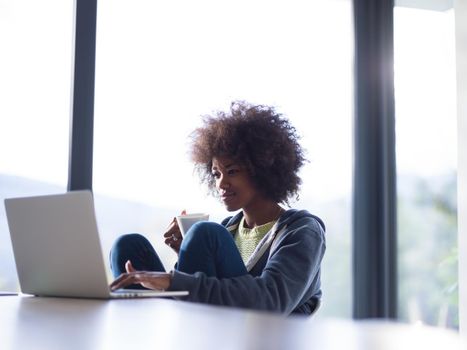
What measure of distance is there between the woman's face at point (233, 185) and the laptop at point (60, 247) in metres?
0.76

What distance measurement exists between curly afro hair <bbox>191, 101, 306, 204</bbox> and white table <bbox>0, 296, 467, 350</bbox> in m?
1.31

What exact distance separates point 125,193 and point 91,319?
191 centimetres

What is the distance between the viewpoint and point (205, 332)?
2.42ft

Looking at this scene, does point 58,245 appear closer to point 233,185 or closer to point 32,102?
point 233,185

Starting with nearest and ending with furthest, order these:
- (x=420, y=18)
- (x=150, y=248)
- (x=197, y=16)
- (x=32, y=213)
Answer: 1. (x=32, y=213)
2. (x=150, y=248)
3. (x=197, y=16)
4. (x=420, y=18)

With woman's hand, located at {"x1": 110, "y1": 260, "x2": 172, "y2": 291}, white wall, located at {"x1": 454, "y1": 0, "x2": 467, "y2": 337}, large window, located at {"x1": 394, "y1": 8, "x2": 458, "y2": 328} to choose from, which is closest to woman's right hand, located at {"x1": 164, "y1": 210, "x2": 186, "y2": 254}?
woman's hand, located at {"x1": 110, "y1": 260, "x2": 172, "y2": 291}

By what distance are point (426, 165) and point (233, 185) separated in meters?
1.35

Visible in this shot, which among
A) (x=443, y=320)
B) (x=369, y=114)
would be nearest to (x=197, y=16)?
(x=369, y=114)

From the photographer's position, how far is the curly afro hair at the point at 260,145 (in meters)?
2.38

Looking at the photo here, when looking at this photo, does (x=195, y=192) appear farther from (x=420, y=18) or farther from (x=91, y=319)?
(x=91, y=319)

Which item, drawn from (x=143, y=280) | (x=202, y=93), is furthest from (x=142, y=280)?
(x=202, y=93)

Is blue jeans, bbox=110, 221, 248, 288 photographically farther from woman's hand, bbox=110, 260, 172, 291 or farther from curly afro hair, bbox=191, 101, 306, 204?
curly afro hair, bbox=191, 101, 306, 204

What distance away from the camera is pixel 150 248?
2021 mm

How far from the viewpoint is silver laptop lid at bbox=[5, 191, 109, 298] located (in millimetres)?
1481
